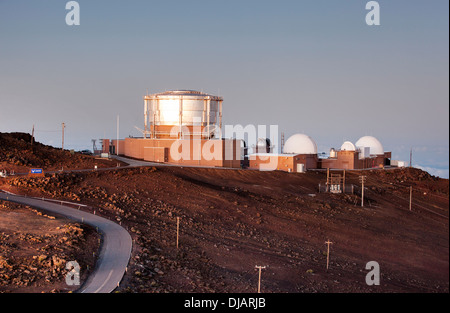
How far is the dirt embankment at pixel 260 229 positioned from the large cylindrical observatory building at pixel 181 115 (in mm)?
9402

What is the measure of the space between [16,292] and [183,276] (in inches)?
275

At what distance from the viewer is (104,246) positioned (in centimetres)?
2444

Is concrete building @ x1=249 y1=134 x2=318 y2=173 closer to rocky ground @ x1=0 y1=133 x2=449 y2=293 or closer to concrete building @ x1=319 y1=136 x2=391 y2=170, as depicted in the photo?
concrete building @ x1=319 y1=136 x2=391 y2=170

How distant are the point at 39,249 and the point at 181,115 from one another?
32830 mm

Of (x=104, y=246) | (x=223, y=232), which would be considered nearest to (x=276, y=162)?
(x=223, y=232)

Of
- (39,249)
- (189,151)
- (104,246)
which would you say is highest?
(189,151)

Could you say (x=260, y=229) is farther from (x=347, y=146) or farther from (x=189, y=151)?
(x=347, y=146)

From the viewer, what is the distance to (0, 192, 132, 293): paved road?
20.1 metres

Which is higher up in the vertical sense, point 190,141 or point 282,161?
point 190,141

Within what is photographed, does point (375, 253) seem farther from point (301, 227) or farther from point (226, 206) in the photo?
point (226, 206)

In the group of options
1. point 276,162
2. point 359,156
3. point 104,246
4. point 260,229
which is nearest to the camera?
point 104,246

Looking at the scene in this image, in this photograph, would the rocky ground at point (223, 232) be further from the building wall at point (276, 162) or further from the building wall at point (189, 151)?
the building wall at point (276, 162)

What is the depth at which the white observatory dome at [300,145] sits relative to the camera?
6328 centimetres
